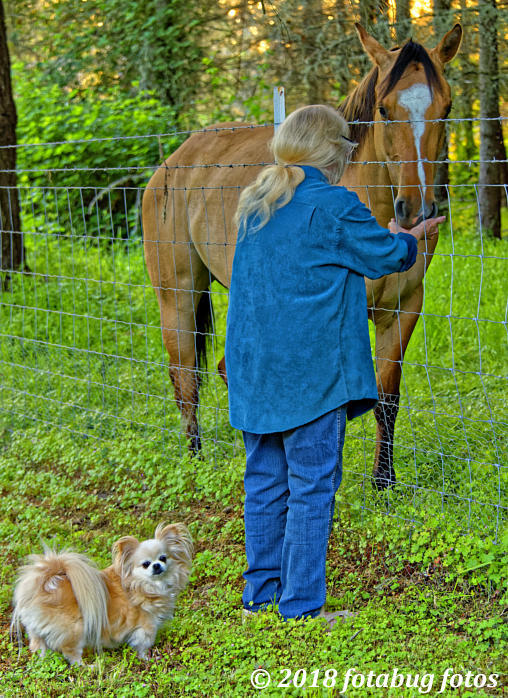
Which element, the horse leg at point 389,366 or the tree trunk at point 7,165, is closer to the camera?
the horse leg at point 389,366

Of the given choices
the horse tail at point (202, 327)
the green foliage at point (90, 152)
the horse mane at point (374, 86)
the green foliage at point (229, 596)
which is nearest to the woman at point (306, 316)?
the green foliage at point (229, 596)

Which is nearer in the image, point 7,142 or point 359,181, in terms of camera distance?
point 359,181

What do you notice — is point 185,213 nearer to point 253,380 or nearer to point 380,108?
point 380,108

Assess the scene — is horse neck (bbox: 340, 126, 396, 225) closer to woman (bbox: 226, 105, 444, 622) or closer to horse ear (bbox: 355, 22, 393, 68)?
horse ear (bbox: 355, 22, 393, 68)

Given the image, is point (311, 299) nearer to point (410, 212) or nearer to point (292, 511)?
point (292, 511)

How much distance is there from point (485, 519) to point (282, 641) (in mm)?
1273

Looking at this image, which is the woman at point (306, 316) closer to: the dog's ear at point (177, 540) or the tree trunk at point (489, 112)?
the dog's ear at point (177, 540)

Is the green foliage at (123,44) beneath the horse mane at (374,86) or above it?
above

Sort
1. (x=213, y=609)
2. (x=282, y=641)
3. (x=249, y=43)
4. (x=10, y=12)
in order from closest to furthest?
1. (x=282, y=641)
2. (x=213, y=609)
3. (x=249, y=43)
4. (x=10, y=12)

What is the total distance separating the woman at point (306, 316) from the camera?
9.80 feet

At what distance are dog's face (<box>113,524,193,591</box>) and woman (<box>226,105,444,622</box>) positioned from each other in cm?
48

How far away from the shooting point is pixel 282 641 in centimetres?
308

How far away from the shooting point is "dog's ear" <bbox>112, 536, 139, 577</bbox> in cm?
328

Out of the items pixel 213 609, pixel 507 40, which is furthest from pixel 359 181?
pixel 507 40
